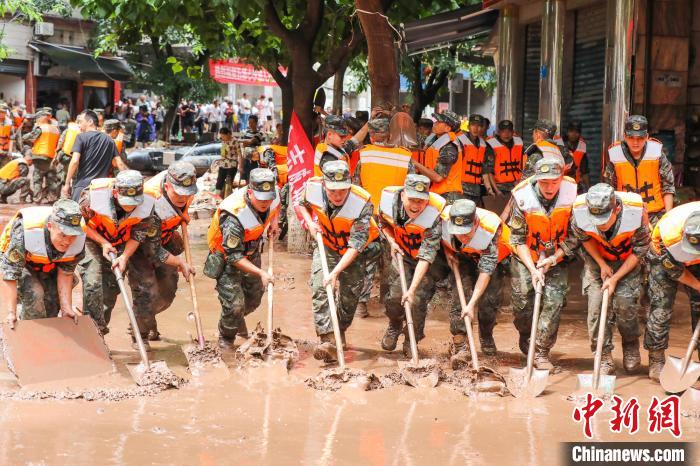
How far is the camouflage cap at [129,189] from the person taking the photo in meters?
7.26

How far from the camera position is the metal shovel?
6.89 meters

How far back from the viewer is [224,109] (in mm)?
33844

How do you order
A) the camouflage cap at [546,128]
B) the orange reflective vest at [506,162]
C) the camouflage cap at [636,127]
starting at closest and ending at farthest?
the camouflage cap at [636,127], the camouflage cap at [546,128], the orange reflective vest at [506,162]

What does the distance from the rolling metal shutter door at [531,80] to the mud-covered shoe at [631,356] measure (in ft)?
25.5

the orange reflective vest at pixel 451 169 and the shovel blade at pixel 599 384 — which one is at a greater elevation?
the orange reflective vest at pixel 451 169

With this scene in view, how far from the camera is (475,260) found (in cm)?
787

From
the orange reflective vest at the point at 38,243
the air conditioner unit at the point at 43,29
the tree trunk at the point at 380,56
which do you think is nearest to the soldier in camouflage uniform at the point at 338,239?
the orange reflective vest at the point at 38,243

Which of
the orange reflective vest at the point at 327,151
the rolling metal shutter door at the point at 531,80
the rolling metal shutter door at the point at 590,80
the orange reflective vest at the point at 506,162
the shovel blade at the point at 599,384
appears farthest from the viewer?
the rolling metal shutter door at the point at 531,80

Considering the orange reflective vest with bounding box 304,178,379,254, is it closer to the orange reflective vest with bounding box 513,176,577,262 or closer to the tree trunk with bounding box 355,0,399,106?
the orange reflective vest with bounding box 513,176,577,262

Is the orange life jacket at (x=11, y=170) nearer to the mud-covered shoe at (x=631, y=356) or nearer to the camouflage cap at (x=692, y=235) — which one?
the mud-covered shoe at (x=631, y=356)

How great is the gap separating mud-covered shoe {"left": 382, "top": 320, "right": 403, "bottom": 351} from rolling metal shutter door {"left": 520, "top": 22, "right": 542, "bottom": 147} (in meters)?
7.50

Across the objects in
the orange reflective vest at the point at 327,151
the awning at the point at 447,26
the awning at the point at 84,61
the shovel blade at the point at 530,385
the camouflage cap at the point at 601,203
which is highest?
the awning at the point at 84,61

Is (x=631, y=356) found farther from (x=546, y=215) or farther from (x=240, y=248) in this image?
(x=240, y=248)

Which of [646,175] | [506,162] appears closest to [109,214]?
[646,175]
